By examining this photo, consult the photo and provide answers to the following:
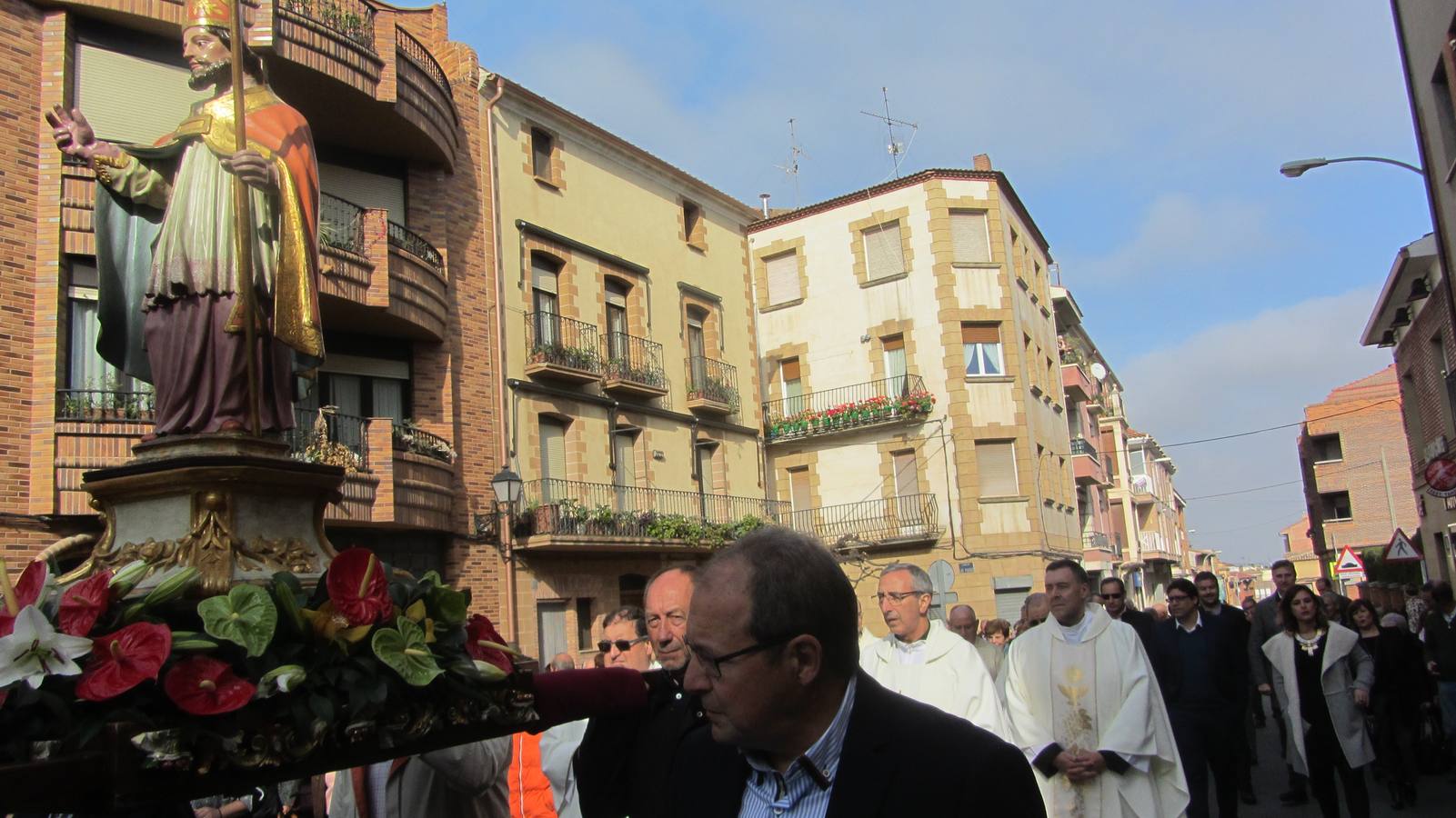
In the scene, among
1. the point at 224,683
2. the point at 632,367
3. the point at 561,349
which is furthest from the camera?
the point at 632,367

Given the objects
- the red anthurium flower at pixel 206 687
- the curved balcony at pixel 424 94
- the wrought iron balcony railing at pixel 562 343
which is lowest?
the red anthurium flower at pixel 206 687

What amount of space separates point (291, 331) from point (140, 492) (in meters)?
0.94

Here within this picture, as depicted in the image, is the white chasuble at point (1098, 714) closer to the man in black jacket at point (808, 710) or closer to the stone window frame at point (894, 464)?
the man in black jacket at point (808, 710)

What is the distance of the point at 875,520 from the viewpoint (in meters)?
31.8

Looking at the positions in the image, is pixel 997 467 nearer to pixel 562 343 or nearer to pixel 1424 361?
pixel 1424 361

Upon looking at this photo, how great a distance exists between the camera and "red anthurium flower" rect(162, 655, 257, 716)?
2160mm

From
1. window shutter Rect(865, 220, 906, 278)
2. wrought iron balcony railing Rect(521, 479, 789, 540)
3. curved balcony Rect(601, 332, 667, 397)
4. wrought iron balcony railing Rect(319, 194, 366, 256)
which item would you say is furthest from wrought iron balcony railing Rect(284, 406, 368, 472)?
window shutter Rect(865, 220, 906, 278)

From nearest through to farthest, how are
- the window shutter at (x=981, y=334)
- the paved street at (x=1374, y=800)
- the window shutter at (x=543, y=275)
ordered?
the paved street at (x=1374, y=800) → the window shutter at (x=543, y=275) → the window shutter at (x=981, y=334)

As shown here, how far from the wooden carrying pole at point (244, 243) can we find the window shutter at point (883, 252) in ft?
96.2

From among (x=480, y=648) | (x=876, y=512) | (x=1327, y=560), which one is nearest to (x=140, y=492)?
(x=480, y=648)

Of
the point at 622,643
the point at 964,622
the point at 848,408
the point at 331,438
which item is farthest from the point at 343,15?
the point at 848,408

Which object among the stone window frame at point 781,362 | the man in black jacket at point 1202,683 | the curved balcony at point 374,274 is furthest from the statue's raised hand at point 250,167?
the stone window frame at point 781,362

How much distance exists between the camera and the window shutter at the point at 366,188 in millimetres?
18250

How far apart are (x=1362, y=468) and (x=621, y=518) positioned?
3759 centimetres
